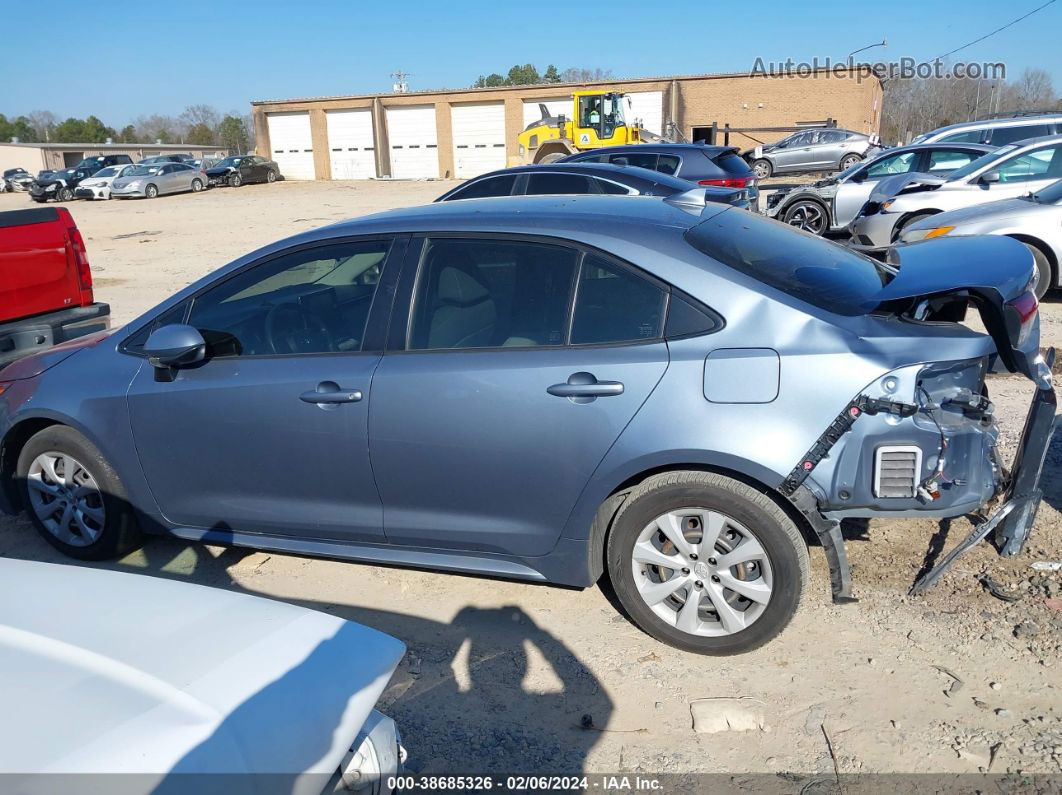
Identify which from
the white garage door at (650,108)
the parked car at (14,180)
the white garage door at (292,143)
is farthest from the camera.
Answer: the parked car at (14,180)

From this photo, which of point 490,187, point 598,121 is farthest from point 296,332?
point 598,121

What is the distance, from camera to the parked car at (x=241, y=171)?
40.8m

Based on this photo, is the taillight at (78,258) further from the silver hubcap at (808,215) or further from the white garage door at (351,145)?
the white garage door at (351,145)

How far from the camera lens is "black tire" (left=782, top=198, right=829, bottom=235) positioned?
46.0 ft

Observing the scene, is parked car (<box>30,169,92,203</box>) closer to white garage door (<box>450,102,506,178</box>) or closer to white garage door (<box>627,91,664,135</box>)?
white garage door (<box>450,102,506,178</box>)

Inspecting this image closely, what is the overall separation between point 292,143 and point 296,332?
49595 millimetres

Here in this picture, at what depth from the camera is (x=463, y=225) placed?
12.2 feet

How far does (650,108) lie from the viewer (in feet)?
143

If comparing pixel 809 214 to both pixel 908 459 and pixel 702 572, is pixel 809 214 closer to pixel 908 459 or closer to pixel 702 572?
pixel 908 459

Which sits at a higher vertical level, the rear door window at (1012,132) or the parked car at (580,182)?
the rear door window at (1012,132)

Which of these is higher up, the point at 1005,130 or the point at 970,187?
the point at 1005,130

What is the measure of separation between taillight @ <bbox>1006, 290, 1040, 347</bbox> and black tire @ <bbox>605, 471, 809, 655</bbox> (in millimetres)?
1140

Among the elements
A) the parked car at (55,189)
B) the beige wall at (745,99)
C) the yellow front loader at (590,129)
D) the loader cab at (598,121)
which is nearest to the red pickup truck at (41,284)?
the yellow front loader at (590,129)

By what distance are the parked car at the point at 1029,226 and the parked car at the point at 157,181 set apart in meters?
34.7
